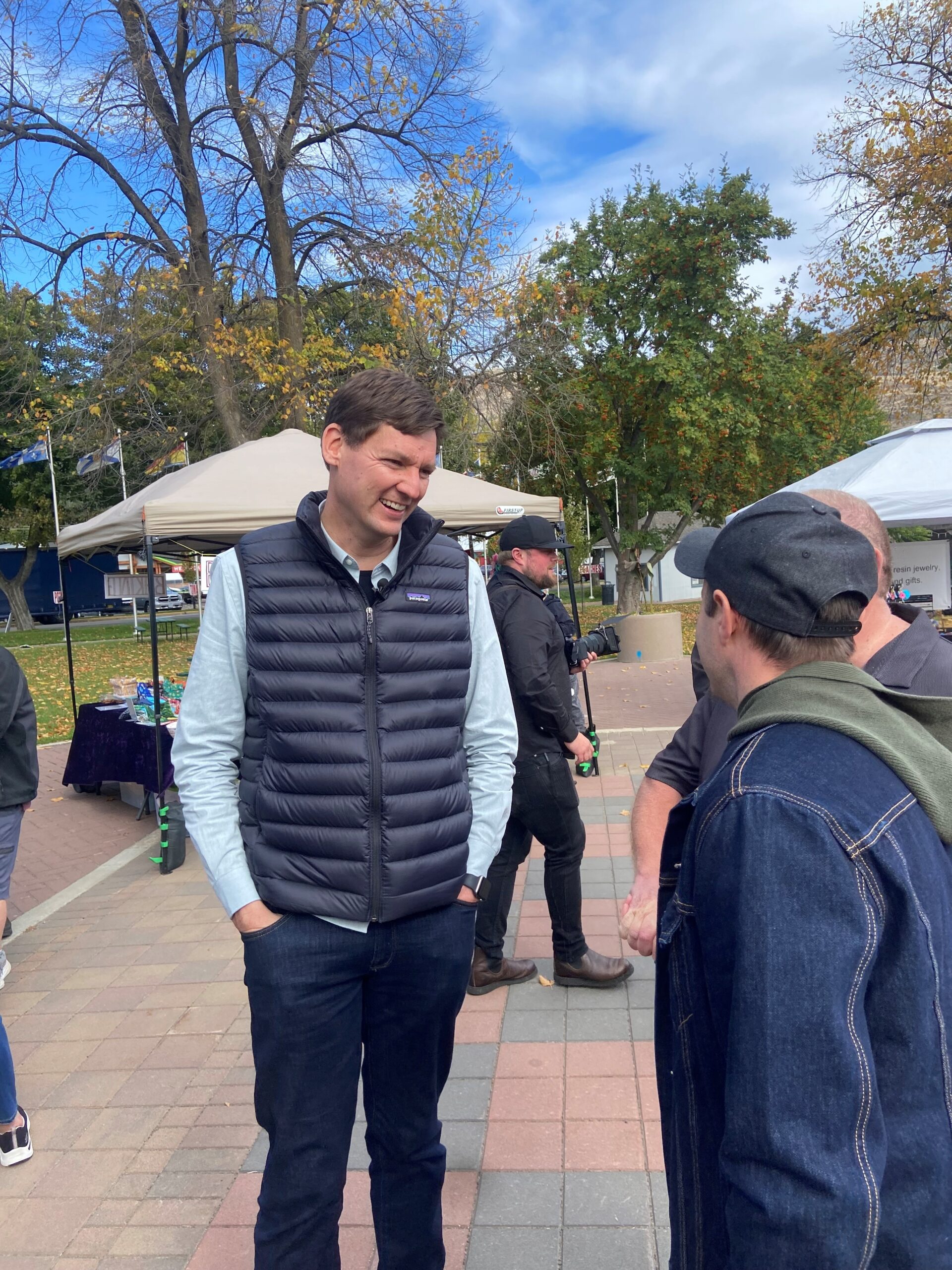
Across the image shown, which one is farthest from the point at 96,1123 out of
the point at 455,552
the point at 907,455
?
the point at 907,455

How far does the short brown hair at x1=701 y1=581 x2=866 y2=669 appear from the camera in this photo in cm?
113

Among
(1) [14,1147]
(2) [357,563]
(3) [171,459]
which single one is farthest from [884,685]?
Result: (3) [171,459]

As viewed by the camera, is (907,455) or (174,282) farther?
(174,282)

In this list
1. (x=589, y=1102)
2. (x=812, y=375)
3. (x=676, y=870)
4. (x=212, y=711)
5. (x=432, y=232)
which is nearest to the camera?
(x=676, y=870)

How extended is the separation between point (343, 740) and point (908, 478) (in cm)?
595

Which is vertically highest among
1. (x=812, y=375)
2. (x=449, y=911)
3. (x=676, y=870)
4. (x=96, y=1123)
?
(x=812, y=375)

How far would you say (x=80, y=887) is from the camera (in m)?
5.85

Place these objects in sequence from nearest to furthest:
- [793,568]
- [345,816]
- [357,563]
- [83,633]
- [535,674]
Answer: [793,568] < [345,816] < [357,563] < [535,674] < [83,633]

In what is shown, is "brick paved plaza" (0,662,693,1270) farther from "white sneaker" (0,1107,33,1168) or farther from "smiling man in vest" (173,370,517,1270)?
"smiling man in vest" (173,370,517,1270)

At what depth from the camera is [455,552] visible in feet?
7.06

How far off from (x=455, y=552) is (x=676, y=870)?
1.09m

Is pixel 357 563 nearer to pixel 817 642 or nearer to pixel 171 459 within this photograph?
pixel 817 642

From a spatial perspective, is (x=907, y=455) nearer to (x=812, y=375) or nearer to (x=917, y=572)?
(x=917, y=572)

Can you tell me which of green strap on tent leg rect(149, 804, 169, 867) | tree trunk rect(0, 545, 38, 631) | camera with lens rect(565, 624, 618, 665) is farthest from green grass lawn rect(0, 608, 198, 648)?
camera with lens rect(565, 624, 618, 665)
